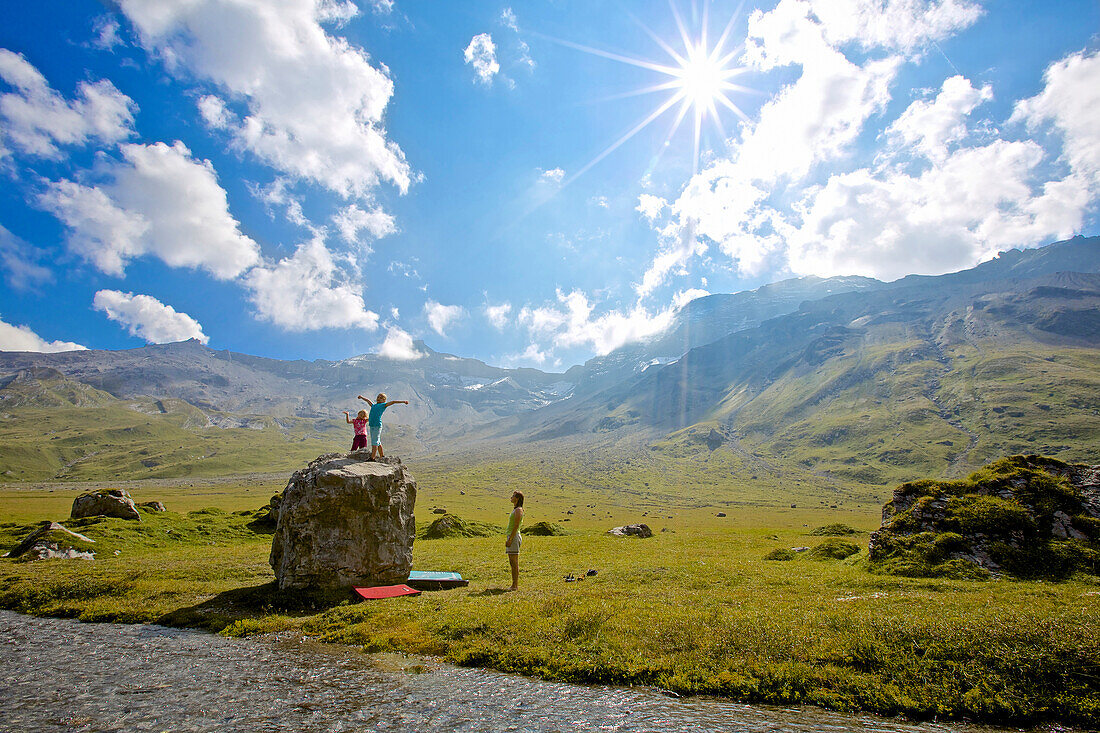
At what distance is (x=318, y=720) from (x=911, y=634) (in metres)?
15.3

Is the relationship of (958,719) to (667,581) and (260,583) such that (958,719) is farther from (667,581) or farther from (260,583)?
(260,583)

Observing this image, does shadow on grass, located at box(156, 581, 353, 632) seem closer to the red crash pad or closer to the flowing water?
the red crash pad

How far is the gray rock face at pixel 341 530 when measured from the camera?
20.8 metres

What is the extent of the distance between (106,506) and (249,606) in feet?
124

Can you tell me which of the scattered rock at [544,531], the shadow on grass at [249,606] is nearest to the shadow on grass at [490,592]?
the shadow on grass at [249,606]

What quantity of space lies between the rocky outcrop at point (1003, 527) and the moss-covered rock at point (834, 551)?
469 centimetres

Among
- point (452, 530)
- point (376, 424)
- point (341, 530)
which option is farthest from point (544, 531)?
point (341, 530)

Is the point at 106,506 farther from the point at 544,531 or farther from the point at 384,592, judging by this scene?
the point at 544,531

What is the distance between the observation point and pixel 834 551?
1176 inches

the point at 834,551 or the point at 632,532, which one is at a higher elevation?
the point at 834,551

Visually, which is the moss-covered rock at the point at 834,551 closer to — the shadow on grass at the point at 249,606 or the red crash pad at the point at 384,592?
the red crash pad at the point at 384,592

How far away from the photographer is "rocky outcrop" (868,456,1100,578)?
20.3 m

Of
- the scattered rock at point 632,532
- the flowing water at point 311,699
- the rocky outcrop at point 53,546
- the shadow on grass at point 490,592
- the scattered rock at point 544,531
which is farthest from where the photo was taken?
the scattered rock at point 544,531

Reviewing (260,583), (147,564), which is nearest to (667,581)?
(260,583)
